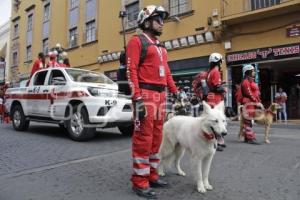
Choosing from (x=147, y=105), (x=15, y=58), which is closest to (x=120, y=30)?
(x=147, y=105)

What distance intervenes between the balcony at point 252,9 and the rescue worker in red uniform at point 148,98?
38.3 ft

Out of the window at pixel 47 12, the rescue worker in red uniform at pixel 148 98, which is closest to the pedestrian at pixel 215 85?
the rescue worker in red uniform at pixel 148 98

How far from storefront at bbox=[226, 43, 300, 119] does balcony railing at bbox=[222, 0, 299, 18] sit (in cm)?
186

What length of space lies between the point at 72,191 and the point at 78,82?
4422 mm

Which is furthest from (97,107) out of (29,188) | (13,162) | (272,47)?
(272,47)

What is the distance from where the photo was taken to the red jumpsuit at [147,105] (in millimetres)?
4141

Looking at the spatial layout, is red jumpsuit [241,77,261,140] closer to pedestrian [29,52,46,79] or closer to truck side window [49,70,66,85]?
truck side window [49,70,66,85]

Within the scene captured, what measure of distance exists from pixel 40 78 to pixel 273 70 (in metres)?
12.0

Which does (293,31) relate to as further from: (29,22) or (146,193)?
(29,22)

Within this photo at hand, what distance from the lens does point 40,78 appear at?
384 inches

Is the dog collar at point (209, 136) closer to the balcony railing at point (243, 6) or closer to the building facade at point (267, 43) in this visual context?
the building facade at point (267, 43)

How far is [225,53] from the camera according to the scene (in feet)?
55.5

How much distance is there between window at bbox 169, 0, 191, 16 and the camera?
734 inches

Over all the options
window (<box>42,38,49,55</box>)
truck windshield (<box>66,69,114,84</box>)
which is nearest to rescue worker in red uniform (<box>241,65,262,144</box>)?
truck windshield (<box>66,69,114,84</box>)
